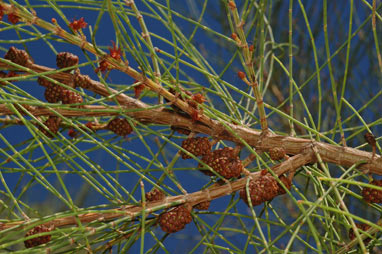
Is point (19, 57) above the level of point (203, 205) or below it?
above

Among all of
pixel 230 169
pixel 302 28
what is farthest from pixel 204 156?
pixel 302 28

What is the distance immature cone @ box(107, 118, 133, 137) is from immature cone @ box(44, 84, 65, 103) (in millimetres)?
63

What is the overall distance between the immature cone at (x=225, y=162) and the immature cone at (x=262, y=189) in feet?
0.06

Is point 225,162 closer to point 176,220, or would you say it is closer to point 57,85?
point 176,220

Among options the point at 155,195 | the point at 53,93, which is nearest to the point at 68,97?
the point at 53,93

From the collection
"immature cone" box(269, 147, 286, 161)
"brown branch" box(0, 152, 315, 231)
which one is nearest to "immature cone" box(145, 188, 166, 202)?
"brown branch" box(0, 152, 315, 231)

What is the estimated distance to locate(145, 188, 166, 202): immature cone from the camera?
0.52m

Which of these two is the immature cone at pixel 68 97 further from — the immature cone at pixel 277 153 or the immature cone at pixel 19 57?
the immature cone at pixel 277 153

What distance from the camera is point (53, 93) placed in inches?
21.3

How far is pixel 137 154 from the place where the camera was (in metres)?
0.56

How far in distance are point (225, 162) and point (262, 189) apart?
0.14 feet

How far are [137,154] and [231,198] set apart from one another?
0.11m

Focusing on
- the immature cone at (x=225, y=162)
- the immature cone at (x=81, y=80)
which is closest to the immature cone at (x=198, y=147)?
the immature cone at (x=225, y=162)

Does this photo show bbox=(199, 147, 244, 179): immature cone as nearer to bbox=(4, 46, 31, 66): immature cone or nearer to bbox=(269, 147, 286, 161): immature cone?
bbox=(269, 147, 286, 161): immature cone
